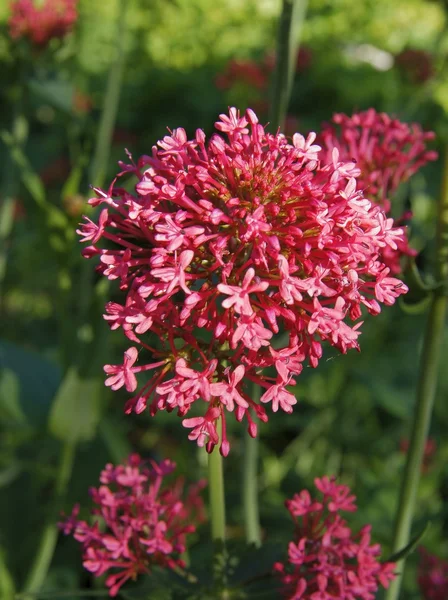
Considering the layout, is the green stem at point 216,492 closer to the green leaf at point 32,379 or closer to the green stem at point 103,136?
the green stem at point 103,136

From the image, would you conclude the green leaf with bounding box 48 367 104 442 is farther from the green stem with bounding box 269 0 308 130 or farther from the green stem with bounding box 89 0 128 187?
the green stem with bounding box 269 0 308 130

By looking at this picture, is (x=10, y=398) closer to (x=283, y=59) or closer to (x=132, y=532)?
(x=132, y=532)

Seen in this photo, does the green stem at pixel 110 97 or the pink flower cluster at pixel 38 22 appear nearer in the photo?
the green stem at pixel 110 97

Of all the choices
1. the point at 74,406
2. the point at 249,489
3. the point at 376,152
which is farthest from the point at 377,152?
the point at 74,406

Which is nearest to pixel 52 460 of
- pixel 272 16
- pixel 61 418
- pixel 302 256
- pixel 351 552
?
pixel 61 418

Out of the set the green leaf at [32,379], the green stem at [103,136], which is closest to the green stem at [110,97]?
the green stem at [103,136]

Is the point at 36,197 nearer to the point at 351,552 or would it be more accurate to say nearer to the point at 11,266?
the point at 351,552
